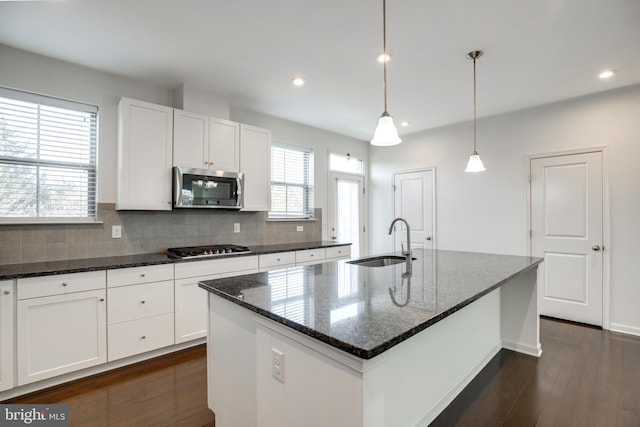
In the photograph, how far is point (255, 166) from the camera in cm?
372

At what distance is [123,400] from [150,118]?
7.79 feet

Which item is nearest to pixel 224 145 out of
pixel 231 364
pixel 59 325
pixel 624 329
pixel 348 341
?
pixel 59 325

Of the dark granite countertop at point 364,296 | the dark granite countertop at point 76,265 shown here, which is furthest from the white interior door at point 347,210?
the dark granite countertop at point 364,296

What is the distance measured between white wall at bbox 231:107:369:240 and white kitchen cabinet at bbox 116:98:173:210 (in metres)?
1.13

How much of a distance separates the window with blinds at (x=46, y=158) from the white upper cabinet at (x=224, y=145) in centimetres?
106

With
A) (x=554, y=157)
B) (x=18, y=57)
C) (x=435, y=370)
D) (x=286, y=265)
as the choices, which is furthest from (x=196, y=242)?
(x=554, y=157)

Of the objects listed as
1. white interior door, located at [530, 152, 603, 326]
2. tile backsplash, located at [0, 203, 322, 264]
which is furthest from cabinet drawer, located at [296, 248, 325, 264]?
white interior door, located at [530, 152, 603, 326]

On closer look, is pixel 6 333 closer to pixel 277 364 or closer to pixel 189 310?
pixel 189 310

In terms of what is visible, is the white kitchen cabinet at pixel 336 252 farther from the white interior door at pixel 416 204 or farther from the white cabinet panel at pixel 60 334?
the white cabinet panel at pixel 60 334

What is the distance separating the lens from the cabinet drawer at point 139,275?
2.47 m

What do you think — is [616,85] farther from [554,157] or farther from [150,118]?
[150,118]

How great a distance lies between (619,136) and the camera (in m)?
3.40

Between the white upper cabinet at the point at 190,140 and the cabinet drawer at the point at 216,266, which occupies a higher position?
the white upper cabinet at the point at 190,140

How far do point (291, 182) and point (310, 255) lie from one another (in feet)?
4.06
